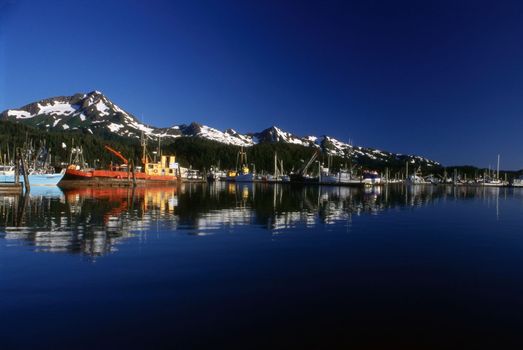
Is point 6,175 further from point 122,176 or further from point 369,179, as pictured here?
point 369,179

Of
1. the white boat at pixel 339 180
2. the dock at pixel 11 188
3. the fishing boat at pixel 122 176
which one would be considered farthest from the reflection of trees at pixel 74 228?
the white boat at pixel 339 180

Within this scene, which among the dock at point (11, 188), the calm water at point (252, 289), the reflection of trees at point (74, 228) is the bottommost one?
the calm water at point (252, 289)

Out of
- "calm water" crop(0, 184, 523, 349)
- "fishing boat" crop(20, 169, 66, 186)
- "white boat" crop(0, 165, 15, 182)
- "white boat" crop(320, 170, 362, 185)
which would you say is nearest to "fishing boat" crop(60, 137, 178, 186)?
"fishing boat" crop(20, 169, 66, 186)

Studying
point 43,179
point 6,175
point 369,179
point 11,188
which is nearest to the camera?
point 11,188

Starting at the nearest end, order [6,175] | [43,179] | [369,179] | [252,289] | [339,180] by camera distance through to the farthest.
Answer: [252,289] → [6,175] → [43,179] → [369,179] → [339,180]

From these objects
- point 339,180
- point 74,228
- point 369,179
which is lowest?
point 74,228

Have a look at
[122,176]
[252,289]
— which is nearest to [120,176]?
[122,176]

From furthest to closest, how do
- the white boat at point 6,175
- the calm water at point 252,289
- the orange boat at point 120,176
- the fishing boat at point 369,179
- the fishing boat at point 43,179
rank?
the fishing boat at point 369,179
the orange boat at point 120,176
the fishing boat at point 43,179
the white boat at point 6,175
the calm water at point 252,289

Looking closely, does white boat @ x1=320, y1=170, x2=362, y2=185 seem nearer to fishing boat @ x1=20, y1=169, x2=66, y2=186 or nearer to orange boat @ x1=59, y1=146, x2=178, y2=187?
orange boat @ x1=59, y1=146, x2=178, y2=187

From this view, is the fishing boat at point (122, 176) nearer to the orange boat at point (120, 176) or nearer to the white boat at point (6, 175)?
the orange boat at point (120, 176)

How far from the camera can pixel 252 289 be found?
44.2 feet

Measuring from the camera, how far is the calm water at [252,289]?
976cm

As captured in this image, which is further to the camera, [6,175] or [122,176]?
[122,176]

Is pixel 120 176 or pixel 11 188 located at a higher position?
pixel 120 176
